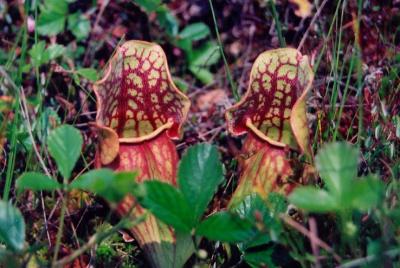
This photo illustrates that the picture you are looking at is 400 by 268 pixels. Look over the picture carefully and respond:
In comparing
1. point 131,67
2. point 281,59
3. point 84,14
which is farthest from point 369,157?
point 84,14

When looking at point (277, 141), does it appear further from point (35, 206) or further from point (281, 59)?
point (35, 206)

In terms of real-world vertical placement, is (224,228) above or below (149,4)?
below

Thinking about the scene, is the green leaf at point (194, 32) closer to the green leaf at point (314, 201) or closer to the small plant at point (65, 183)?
the small plant at point (65, 183)

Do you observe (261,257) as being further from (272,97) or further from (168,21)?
(168,21)

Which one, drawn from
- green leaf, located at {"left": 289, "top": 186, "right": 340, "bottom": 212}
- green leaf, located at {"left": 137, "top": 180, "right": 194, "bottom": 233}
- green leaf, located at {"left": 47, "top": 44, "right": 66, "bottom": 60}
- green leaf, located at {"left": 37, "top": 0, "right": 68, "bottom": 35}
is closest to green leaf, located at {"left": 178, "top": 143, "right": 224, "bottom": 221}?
green leaf, located at {"left": 137, "top": 180, "right": 194, "bottom": 233}

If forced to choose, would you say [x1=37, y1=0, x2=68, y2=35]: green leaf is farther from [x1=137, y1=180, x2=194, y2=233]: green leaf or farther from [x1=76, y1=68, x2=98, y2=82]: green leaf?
[x1=137, y1=180, x2=194, y2=233]: green leaf

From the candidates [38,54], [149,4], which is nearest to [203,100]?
[149,4]
